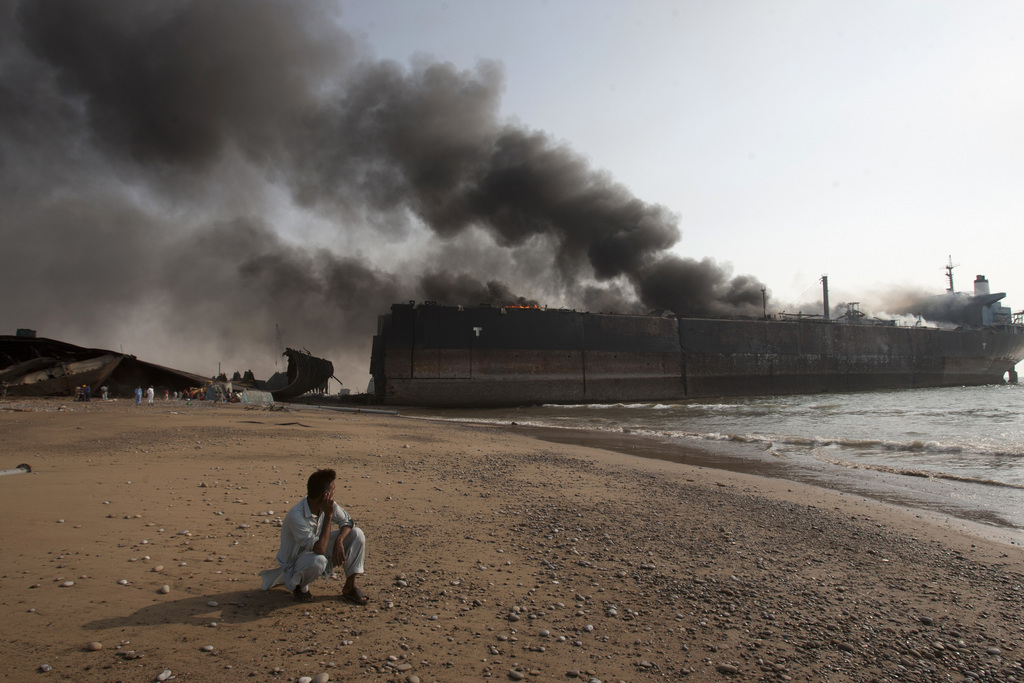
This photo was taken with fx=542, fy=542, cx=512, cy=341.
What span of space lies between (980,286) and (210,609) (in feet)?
232

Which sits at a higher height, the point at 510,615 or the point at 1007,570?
the point at 510,615

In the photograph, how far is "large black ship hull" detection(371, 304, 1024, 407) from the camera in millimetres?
29031

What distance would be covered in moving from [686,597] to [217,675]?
2.68 meters

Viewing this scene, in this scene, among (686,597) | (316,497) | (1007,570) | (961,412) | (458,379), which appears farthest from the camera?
(458,379)

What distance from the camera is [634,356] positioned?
33281mm

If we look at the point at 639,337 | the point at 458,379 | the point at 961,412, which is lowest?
the point at 961,412

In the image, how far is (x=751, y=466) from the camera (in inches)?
396

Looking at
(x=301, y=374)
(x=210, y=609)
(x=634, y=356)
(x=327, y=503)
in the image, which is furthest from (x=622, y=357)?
(x=210, y=609)

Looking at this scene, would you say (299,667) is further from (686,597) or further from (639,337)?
(639,337)

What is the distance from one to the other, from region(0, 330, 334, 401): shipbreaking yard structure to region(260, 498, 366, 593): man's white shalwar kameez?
25987 mm

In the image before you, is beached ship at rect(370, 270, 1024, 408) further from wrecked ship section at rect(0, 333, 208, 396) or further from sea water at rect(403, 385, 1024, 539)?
wrecked ship section at rect(0, 333, 208, 396)

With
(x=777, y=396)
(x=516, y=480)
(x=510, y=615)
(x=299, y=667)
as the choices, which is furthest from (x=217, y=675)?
(x=777, y=396)

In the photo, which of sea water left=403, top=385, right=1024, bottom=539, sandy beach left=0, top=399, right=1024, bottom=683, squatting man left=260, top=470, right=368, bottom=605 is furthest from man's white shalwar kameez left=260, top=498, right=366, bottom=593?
sea water left=403, top=385, right=1024, bottom=539

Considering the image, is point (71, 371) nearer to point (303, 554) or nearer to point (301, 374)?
point (301, 374)
